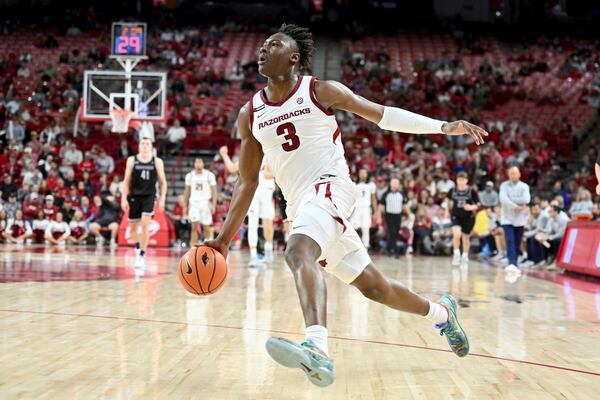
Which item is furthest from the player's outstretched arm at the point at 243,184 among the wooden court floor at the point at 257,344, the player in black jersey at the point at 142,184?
the player in black jersey at the point at 142,184

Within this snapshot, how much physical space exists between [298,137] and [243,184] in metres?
0.43

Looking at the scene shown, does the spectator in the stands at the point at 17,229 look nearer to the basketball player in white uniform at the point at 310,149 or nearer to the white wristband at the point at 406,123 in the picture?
the basketball player in white uniform at the point at 310,149

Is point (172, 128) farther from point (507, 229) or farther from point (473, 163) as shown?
point (507, 229)

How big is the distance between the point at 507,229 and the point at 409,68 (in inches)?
672

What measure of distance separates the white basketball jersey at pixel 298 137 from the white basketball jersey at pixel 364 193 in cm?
1240

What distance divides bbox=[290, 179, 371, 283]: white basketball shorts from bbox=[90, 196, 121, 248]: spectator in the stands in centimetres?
A: 1463

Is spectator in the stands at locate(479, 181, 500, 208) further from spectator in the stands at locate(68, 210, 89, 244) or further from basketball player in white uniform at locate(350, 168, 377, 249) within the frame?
spectator in the stands at locate(68, 210, 89, 244)

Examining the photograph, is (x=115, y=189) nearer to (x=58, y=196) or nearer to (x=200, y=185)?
(x=58, y=196)

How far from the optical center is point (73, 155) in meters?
20.5

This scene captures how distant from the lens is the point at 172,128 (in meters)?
22.3

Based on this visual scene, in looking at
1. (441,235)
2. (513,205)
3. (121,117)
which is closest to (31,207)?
(121,117)

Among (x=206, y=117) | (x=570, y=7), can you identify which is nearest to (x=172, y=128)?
(x=206, y=117)

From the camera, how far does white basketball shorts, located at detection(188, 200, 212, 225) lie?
1303 cm

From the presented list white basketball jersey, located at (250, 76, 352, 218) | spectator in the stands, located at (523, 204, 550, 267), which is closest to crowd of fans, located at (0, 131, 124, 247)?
spectator in the stands, located at (523, 204, 550, 267)
